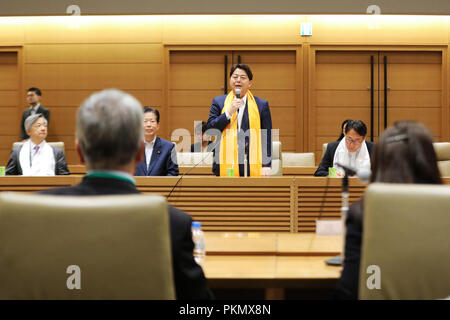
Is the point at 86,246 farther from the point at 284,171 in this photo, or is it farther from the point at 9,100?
the point at 9,100

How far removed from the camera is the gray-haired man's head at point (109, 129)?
4.41 feet

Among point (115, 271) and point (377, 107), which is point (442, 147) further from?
point (115, 271)

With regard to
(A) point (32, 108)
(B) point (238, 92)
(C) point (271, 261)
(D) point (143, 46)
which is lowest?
(C) point (271, 261)

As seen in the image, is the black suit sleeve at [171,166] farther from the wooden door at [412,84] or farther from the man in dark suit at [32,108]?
the wooden door at [412,84]

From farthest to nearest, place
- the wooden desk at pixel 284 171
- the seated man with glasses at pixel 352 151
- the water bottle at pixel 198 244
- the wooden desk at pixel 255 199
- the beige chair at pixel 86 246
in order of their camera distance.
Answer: the wooden desk at pixel 284 171
the seated man with glasses at pixel 352 151
the wooden desk at pixel 255 199
the water bottle at pixel 198 244
the beige chair at pixel 86 246

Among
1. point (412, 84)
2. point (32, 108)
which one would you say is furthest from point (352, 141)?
point (32, 108)

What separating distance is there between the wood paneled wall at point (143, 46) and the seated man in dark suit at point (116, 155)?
20.5 feet

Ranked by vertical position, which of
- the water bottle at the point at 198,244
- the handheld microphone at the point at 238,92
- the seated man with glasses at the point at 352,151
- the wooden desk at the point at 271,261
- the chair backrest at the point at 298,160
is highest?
the handheld microphone at the point at 238,92

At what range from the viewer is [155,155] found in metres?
4.30

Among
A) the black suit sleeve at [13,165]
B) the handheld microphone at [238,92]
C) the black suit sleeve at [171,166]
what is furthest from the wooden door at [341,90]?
the black suit sleeve at [13,165]

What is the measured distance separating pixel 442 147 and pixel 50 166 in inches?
151

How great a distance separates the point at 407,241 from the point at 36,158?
417 cm

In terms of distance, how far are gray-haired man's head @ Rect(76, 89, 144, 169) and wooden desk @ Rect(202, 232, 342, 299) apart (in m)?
0.53

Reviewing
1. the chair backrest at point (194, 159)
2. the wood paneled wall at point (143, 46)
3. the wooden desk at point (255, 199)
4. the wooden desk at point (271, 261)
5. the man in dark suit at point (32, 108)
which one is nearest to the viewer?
the wooden desk at point (271, 261)
